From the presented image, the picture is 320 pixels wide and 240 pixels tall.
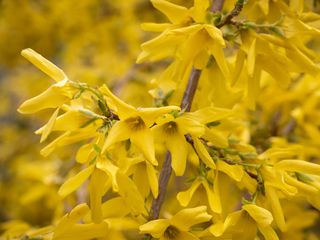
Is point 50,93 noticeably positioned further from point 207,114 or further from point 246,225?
point 246,225

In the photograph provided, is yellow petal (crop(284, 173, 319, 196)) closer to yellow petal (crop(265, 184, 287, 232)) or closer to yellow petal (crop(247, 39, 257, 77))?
yellow petal (crop(265, 184, 287, 232))

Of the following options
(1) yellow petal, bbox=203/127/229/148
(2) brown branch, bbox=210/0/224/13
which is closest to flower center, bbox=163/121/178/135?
(1) yellow petal, bbox=203/127/229/148

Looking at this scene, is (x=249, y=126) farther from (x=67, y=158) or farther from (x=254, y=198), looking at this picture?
(x=67, y=158)

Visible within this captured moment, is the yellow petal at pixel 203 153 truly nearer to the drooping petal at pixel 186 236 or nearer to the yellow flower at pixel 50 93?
the drooping petal at pixel 186 236

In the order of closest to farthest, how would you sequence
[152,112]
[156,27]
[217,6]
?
[152,112], [156,27], [217,6]

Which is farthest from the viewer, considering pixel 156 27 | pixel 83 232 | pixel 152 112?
pixel 156 27

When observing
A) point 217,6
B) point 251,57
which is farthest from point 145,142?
point 217,6

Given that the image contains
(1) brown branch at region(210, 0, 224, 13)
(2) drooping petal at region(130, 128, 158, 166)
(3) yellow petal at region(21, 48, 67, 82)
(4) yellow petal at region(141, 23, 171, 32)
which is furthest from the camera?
(1) brown branch at region(210, 0, 224, 13)

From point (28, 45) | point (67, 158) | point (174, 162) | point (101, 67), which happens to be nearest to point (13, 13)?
point (28, 45)
